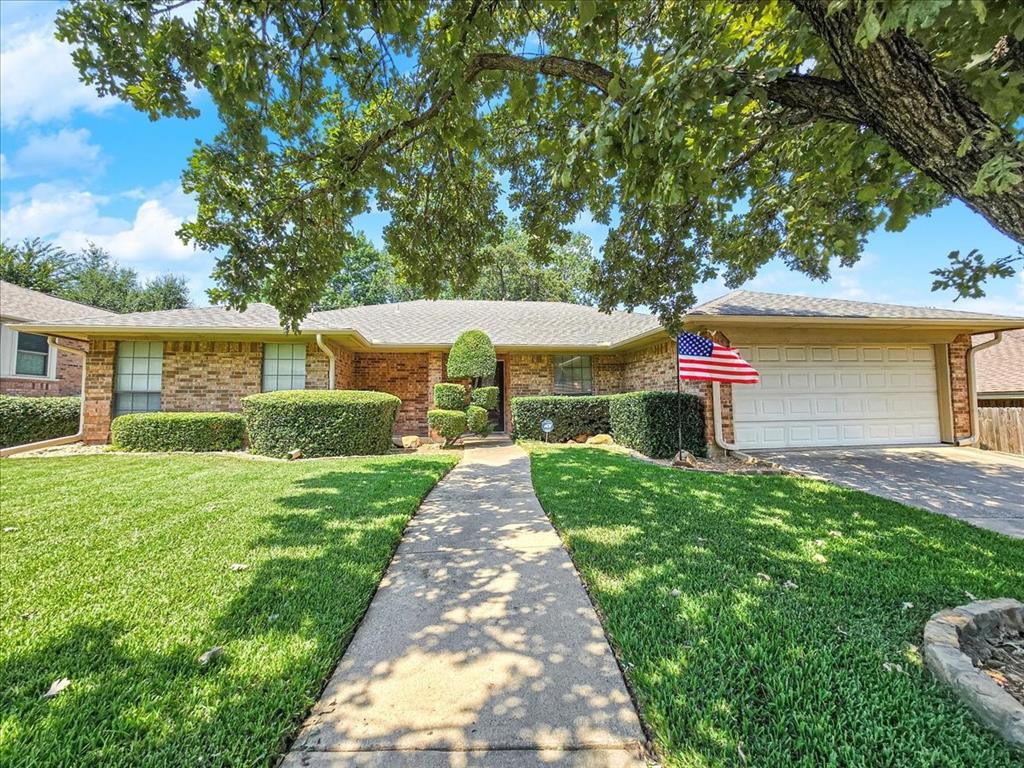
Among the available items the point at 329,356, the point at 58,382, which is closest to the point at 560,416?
the point at 329,356

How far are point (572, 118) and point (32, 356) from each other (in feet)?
60.6

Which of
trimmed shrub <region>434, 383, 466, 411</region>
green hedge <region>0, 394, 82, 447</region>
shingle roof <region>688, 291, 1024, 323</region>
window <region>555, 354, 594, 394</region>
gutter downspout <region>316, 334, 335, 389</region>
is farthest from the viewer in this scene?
window <region>555, 354, 594, 394</region>

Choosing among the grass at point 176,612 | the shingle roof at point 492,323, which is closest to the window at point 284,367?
the shingle roof at point 492,323

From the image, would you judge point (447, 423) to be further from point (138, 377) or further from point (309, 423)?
point (138, 377)

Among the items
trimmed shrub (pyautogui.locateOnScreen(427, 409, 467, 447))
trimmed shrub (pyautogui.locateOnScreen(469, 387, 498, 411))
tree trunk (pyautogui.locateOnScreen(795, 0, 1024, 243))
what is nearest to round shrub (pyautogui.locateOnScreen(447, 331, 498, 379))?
trimmed shrub (pyautogui.locateOnScreen(469, 387, 498, 411))

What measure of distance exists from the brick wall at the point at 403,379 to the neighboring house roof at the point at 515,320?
690 millimetres

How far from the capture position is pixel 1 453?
9016 mm

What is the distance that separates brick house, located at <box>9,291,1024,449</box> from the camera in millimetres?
8953

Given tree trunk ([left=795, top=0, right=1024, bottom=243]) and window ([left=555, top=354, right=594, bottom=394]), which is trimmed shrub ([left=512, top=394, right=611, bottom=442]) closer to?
window ([left=555, top=354, right=594, bottom=394])

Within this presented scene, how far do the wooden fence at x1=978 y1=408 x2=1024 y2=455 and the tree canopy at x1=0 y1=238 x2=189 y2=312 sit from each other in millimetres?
35817

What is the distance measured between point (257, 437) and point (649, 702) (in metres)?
9.42

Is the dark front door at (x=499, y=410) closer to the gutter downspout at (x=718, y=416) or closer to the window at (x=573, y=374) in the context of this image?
the window at (x=573, y=374)

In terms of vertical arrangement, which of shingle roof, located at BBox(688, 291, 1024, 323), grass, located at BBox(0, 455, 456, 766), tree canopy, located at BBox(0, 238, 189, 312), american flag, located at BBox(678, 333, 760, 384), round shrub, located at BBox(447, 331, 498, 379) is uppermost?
tree canopy, located at BBox(0, 238, 189, 312)

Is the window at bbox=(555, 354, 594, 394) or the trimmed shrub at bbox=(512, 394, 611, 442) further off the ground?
the window at bbox=(555, 354, 594, 394)
